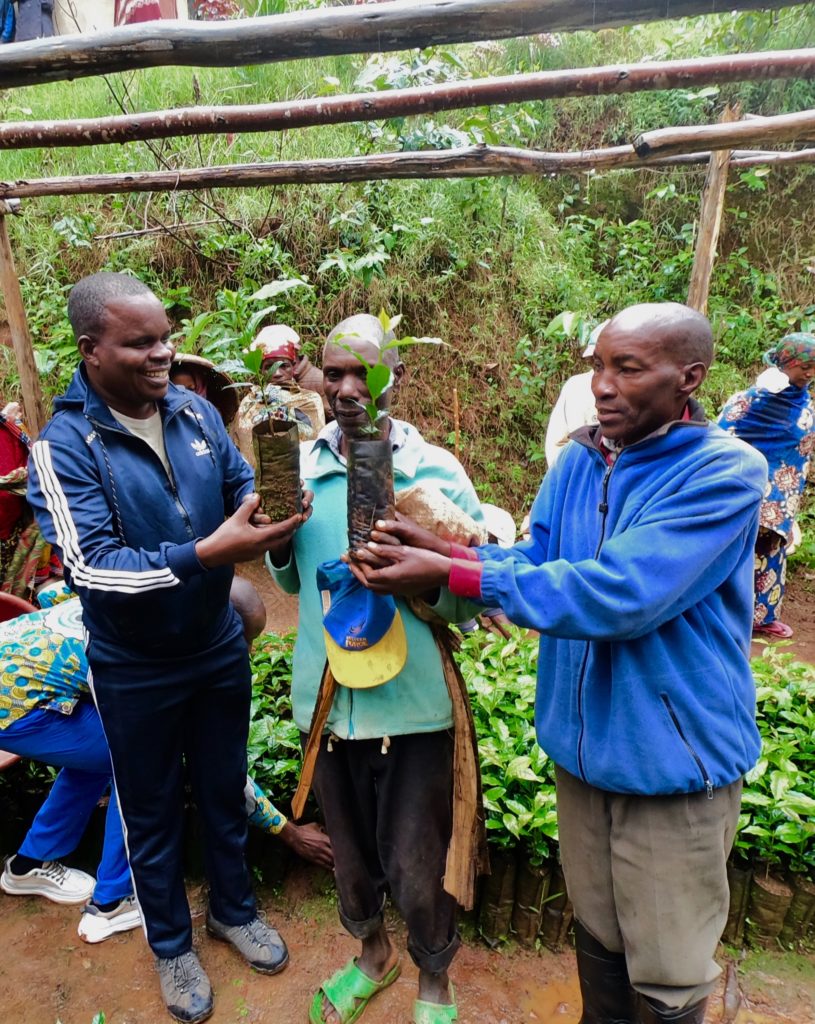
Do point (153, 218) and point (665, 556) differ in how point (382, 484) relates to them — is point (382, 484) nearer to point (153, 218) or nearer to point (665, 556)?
point (665, 556)

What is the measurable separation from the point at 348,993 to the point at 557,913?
2.70 feet

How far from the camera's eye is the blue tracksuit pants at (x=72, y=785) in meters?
2.51

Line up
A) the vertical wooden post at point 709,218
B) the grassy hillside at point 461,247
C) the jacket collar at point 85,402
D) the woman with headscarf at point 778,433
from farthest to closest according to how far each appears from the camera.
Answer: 1. the grassy hillside at point 461,247
2. the vertical wooden post at point 709,218
3. the woman with headscarf at point 778,433
4. the jacket collar at point 85,402

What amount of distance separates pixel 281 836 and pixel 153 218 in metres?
7.40

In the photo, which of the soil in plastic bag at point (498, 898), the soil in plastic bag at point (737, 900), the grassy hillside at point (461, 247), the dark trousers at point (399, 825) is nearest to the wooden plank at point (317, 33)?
the dark trousers at point (399, 825)

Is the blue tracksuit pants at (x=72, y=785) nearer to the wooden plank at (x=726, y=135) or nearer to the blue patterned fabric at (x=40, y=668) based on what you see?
the blue patterned fabric at (x=40, y=668)

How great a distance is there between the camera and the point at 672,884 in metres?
1.62

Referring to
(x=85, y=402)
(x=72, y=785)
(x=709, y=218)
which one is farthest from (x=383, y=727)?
(x=709, y=218)

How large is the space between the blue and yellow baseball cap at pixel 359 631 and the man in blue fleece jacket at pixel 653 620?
5.8 inches

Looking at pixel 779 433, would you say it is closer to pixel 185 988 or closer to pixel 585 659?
pixel 585 659

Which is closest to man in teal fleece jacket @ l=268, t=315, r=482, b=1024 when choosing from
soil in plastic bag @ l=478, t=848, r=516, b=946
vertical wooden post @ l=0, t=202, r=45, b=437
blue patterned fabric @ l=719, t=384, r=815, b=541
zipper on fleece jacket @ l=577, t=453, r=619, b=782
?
zipper on fleece jacket @ l=577, t=453, r=619, b=782

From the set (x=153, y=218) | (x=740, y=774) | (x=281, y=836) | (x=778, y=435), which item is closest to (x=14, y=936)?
(x=281, y=836)

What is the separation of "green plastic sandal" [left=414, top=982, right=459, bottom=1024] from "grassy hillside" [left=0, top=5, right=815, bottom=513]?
5360 millimetres

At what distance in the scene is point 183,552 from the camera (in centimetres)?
185
